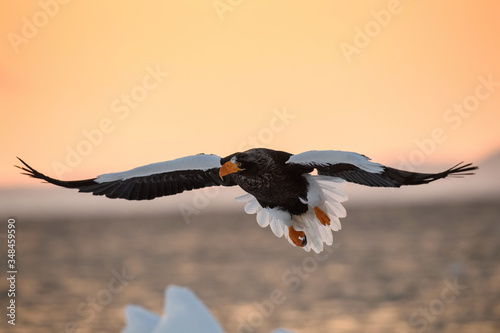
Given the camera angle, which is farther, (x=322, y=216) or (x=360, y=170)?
(x=322, y=216)

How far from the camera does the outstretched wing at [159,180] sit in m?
6.85

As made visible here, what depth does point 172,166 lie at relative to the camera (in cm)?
689

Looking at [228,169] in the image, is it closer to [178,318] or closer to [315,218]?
[315,218]

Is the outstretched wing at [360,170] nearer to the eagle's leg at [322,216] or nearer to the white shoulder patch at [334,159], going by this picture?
the white shoulder patch at [334,159]

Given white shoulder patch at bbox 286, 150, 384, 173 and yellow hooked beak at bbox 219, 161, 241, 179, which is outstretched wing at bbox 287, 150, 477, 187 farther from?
yellow hooked beak at bbox 219, 161, 241, 179

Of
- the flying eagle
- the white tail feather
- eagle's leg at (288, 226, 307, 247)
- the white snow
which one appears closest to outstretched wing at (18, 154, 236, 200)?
the flying eagle

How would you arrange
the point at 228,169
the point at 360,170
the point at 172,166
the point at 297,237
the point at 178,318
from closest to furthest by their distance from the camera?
1. the point at 178,318
2. the point at 360,170
3. the point at 228,169
4. the point at 172,166
5. the point at 297,237

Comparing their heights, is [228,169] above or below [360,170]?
above

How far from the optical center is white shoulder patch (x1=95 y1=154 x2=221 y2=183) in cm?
687

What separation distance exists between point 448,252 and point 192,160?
1294 inches

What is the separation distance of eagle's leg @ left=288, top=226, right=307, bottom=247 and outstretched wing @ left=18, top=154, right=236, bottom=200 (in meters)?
0.81

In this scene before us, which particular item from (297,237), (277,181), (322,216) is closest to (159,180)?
(277,181)

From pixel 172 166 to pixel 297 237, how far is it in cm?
135

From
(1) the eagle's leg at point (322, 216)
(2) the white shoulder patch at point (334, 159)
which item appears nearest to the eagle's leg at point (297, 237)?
(1) the eagle's leg at point (322, 216)
